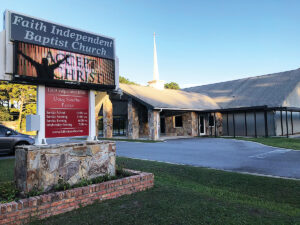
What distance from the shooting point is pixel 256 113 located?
21875 millimetres

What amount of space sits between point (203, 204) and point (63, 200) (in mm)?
2535

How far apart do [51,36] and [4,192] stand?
3.38m

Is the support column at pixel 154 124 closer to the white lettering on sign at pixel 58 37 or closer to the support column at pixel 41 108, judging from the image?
the white lettering on sign at pixel 58 37

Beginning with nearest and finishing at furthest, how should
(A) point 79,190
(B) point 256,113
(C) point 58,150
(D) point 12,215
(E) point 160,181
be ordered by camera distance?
1. (D) point 12,215
2. (A) point 79,190
3. (C) point 58,150
4. (E) point 160,181
5. (B) point 256,113

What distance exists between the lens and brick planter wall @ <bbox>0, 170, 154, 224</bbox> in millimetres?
3518

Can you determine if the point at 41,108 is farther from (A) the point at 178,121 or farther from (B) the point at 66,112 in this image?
(A) the point at 178,121

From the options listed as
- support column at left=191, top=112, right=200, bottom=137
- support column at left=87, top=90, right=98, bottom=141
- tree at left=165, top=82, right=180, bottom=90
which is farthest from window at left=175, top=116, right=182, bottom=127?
tree at left=165, top=82, right=180, bottom=90

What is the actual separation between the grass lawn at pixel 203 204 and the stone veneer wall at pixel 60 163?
2.84ft

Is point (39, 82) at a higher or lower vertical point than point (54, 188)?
higher

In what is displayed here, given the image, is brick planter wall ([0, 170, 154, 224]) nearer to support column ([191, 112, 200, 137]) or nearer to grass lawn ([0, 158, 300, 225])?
grass lawn ([0, 158, 300, 225])

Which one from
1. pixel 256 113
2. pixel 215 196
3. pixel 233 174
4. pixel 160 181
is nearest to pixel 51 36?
pixel 160 181

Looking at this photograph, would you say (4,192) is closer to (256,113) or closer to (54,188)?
(54,188)

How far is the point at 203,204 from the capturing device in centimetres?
426

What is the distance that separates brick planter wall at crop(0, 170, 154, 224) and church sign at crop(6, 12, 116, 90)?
2.40 metres
